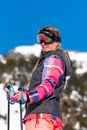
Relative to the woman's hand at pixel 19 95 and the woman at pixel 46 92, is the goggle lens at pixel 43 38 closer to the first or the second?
the woman at pixel 46 92

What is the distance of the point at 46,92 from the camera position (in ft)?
15.1

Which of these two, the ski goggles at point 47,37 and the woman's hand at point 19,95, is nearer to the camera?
the woman's hand at point 19,95

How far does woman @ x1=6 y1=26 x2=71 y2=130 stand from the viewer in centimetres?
458

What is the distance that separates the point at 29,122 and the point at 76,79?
200 ft

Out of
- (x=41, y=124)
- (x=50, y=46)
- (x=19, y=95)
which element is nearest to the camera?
(x=19, y=95)

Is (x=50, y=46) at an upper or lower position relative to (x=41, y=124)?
upper

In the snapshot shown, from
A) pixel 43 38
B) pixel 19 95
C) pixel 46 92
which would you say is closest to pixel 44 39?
pixel 43 38

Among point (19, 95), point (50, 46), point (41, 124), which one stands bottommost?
point (41, 124)

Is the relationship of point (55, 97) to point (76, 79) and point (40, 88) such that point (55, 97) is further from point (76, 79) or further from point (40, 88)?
point (76, 79)

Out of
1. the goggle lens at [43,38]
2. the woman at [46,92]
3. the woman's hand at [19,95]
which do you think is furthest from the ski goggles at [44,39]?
the woman's hand at [19,95]

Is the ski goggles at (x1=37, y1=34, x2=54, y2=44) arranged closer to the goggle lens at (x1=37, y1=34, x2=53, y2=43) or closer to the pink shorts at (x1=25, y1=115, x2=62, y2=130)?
the goggle lens at (x1=37, y1=34, x2=53, y2=43)

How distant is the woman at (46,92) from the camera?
458 centimetres

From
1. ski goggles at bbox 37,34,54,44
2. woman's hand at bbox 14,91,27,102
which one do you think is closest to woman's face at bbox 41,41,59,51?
ski goggles at bbox 37,34,54,44

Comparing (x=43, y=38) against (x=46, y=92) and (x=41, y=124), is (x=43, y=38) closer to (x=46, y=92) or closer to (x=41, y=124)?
(x=46, y=92)
